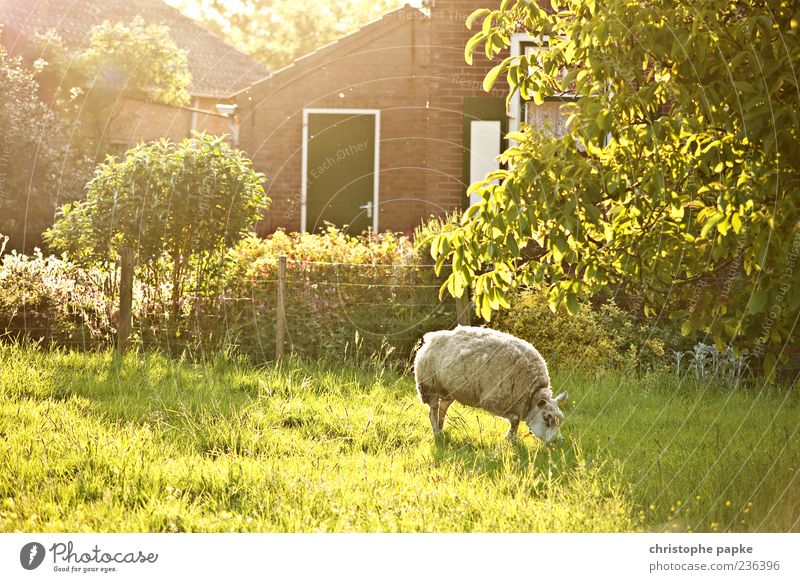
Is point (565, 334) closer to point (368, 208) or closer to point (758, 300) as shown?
point (758, 300)

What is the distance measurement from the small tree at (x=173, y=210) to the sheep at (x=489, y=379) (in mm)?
3602

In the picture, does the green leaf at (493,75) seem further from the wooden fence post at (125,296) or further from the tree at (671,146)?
the wooden fence post at (125,296)

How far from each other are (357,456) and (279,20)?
Result: 4.83 metres

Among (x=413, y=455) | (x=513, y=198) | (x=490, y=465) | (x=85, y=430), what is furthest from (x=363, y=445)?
(x=513, y=198)

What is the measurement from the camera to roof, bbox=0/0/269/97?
541 inches

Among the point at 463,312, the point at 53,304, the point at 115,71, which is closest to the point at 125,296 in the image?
the point at 53,304

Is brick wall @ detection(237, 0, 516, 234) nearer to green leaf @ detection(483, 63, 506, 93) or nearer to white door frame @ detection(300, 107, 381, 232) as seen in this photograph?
white door frame @ detection(300, 107, 381, 232)

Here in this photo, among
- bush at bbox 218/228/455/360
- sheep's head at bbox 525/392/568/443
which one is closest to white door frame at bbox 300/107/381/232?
bush at bbox 218/228/455/360

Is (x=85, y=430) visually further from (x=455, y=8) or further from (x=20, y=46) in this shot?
(x=20, y=46)

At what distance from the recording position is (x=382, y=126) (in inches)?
499

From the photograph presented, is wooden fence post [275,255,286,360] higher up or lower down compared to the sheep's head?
higher up

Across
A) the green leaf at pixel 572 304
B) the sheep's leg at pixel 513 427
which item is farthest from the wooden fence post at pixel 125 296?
the green leaf at pixel 572 304

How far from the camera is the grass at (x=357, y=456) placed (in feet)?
16.3

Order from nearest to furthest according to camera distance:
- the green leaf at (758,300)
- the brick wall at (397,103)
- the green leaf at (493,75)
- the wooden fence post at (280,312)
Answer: the green leaf at (758,300) → the green leaf at (493,75) → the wooden fence post at (280,312) → the brick wall at (397,103)
